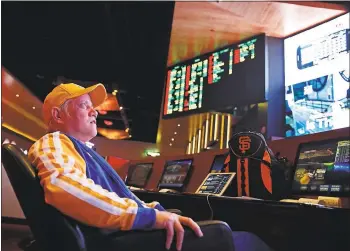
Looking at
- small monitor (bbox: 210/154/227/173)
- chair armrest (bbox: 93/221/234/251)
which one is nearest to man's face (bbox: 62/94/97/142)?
chair armrest (bbox: 93/221/234/251)

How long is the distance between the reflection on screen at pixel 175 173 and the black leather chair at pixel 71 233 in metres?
2.18

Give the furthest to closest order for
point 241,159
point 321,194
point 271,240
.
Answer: point 241,159
point 271,240
point 321,194

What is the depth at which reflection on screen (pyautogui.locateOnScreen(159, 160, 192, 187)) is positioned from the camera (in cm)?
343

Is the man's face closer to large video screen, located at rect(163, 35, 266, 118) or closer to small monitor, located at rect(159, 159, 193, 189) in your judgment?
small monitor, located at rect(159, 159, 193, 189)

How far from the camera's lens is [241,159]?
2.33 m

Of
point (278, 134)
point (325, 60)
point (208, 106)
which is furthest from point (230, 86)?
point (325, 60)

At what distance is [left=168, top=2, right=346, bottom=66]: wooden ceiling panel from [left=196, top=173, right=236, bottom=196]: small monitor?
2441mm

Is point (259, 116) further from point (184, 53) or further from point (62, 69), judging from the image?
point (62, 69)

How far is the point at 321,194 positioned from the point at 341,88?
2.31 m

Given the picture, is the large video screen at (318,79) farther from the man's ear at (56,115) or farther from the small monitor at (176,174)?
the man's ear at (56,115)

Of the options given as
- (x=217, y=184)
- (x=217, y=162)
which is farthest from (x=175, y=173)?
(x=217, y=184)

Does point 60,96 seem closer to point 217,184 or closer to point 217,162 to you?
point 217,184

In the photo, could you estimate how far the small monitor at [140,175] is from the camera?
4.13m

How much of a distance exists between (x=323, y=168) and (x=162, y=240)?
3.83 ft
